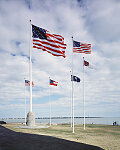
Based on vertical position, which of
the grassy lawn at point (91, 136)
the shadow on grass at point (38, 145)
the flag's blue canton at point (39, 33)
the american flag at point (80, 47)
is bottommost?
the grassy lawn at point (91, 136)

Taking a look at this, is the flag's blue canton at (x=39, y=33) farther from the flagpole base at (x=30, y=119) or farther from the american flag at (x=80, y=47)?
the flagpole base at (x=30, y=119)

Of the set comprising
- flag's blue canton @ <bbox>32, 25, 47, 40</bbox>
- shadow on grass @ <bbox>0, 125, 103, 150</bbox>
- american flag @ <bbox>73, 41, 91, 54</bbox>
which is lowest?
shadow on grass @ <bbox>0, 125, 103, 150</bbox>

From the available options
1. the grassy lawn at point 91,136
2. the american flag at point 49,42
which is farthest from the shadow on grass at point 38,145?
the american flag at point 49,42

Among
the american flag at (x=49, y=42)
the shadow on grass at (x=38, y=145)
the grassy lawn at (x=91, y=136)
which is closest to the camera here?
the shadow on grass at (x=38, y=145)

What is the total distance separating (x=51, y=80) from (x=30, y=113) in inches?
420

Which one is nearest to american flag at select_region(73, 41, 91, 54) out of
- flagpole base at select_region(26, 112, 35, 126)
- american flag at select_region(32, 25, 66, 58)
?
american flag at select_region(32, 25, 66, 58)

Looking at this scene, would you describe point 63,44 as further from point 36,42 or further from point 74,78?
point 74,78

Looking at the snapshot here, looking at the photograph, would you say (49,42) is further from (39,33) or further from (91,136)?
(91,136)

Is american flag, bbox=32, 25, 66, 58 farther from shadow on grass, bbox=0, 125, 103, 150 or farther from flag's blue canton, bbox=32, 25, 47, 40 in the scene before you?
shadow on grass, bbox=0, 125, 103, 150

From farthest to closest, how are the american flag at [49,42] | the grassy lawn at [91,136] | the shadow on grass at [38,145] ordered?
the american flag at [49,42] → the grassy lawn at [91,136] → the shadow on grass at [38,145]

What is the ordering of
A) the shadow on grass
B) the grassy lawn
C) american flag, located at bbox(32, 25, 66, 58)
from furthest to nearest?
american flag, located at bbox(32, 25, 66, 58)
the grassy lawn
the shadow on grass

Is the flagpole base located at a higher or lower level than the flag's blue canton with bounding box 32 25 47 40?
lower

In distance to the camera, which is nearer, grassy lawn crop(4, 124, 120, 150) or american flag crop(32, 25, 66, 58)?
grassy lawn crop(4, 124, 120, 150)

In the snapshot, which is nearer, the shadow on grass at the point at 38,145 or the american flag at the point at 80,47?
the shadow on grass at the point at 38,145
